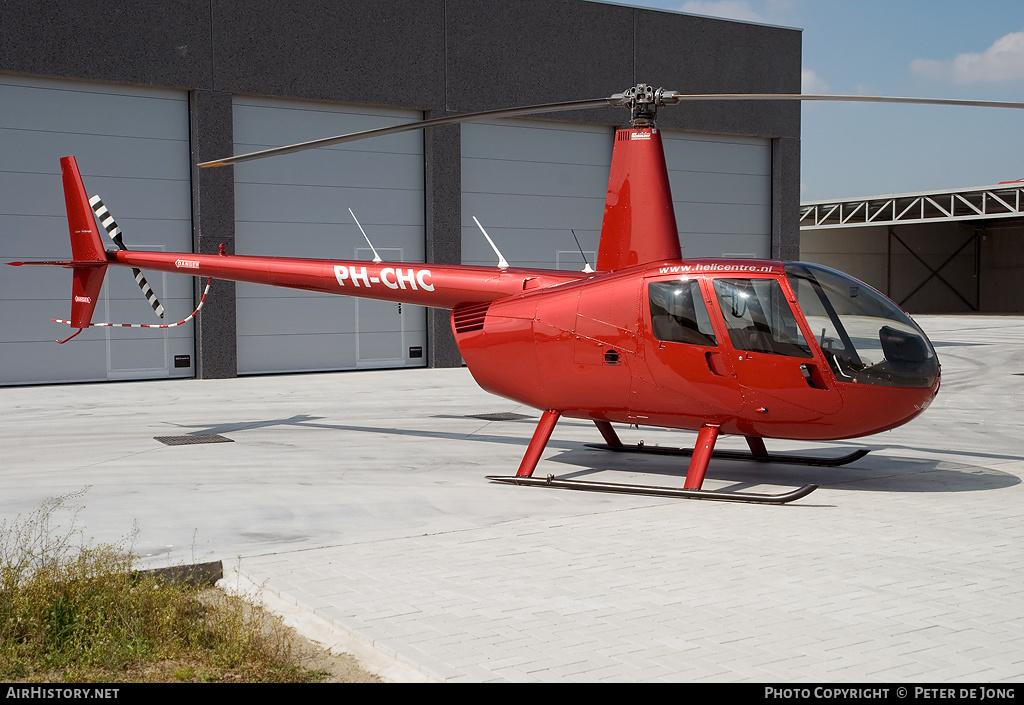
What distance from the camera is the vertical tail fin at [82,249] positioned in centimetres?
1103

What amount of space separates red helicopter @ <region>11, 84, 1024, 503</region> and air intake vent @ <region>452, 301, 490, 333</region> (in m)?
0.02

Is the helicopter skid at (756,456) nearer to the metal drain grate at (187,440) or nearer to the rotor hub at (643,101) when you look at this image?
the rotor hub at (643,101)

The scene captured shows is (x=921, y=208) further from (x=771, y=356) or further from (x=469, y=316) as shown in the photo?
(x=771, y=356)

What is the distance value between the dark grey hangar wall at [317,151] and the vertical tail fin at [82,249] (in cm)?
537

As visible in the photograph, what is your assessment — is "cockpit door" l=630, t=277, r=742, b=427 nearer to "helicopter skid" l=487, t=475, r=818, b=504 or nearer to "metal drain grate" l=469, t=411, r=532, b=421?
"helicopter skid" l=487, t=475, r=818, b=504

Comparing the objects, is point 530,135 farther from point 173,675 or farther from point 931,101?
point 173,675

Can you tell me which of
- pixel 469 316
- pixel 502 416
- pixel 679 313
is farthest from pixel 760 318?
pixel 502 416

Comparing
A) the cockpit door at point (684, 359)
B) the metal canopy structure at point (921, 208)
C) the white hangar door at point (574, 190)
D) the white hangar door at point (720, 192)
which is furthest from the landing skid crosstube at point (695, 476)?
the metal canopy structure at point (921, 208)

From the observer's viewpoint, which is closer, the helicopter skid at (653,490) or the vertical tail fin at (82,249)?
the helicopter skid at (653,490)

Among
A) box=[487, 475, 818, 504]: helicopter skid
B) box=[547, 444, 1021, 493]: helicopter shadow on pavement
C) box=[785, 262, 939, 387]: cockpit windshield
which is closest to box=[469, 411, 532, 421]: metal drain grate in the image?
box=[547, 444, 1021, 493]: helicopter shadow on pavement

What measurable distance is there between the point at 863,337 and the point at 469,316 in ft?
11.2

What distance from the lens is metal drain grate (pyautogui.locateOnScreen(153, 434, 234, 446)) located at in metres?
10.2

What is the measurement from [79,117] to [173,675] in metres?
14.3
